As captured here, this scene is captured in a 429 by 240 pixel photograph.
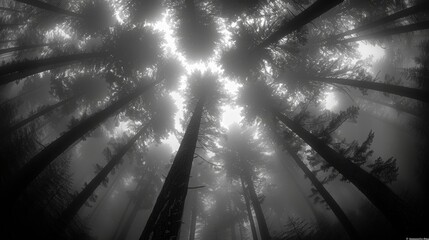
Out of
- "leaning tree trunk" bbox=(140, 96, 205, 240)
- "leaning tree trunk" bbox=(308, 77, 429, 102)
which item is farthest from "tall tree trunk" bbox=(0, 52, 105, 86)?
"leaning tree trunk" bbox=(308, 77, 429, 102)

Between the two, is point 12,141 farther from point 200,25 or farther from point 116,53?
point 200,25

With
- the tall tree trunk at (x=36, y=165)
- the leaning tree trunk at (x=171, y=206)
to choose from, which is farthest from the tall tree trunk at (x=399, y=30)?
the tall tree trunk at (x=36, y=165)

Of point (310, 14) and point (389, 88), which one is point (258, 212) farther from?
point (310, 14)

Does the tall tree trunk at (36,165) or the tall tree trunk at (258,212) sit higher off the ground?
the tall tree trunk at (258,212)

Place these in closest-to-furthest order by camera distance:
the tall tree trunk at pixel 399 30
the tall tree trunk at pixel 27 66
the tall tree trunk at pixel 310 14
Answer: the tall tree trunk at pixel 310 14
the tall tree trunk at pixel 27 66
the tall tree trunk at pixel 399 30

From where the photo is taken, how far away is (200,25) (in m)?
10.9

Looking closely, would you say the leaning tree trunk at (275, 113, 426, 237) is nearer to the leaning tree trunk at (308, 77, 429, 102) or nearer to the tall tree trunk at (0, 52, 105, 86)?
the leaning tree trunk at (308, 77, 429, 102)

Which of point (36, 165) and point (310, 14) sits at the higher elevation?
point (310, 14)

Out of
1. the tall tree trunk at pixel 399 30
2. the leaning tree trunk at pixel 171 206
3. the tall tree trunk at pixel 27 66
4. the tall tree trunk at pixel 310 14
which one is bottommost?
the leaning tree trunk at pixel 171 206

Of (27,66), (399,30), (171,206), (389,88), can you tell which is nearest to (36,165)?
(27,66)

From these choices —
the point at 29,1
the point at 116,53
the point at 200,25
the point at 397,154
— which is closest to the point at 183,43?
the point at 200,25

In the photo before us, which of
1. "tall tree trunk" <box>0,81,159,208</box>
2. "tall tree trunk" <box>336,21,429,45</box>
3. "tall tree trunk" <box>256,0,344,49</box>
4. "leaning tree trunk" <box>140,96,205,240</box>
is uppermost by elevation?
"tall tree trunk" <box>336,21,429,45</box>

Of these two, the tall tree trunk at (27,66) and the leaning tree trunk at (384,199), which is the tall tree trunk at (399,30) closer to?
the leaning tree trunk at (384,199)

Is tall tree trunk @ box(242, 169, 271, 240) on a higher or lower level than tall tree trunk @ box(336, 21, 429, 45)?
lower
